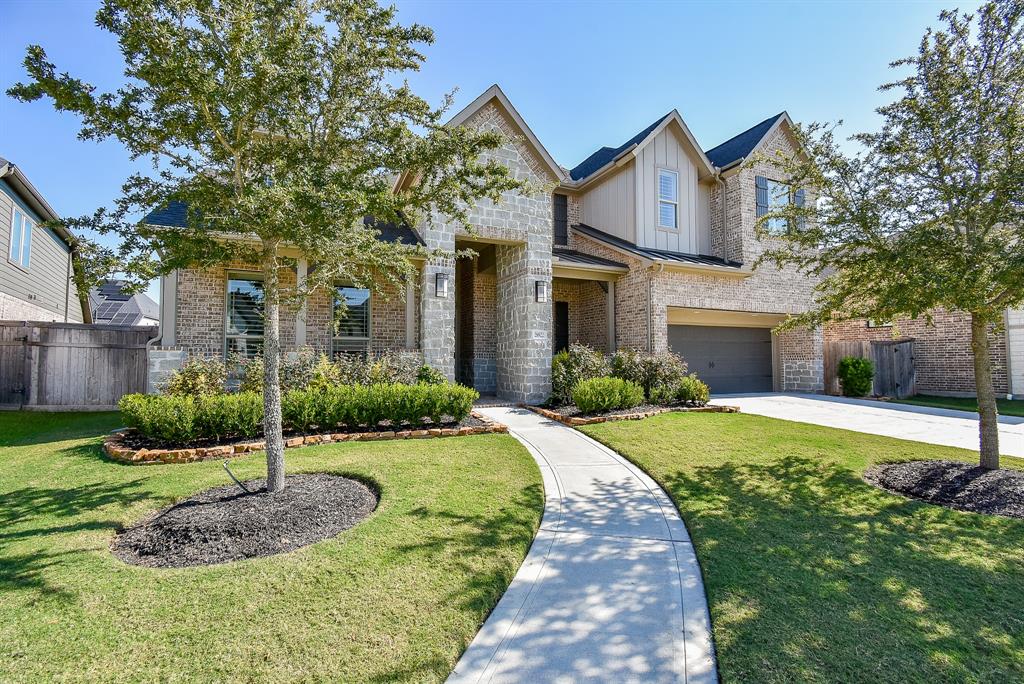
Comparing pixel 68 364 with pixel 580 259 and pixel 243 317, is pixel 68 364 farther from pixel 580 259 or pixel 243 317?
pixel 580 259

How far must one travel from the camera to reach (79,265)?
4.03 metres

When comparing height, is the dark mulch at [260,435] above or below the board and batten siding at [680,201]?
below

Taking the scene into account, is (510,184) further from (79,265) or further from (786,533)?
(786,533)

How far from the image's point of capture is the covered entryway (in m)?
14.4

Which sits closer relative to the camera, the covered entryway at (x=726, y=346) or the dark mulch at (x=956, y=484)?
the dark mulch at (x=956, y=484)

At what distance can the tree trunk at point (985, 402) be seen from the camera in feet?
18.9

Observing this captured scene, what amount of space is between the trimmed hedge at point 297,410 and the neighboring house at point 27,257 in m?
6.95

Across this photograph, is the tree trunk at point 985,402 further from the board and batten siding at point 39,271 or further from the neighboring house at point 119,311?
the neighboring house at point 119,311

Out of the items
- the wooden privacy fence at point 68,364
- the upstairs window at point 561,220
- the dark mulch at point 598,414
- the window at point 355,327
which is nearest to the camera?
the dark mulch at point 598,414

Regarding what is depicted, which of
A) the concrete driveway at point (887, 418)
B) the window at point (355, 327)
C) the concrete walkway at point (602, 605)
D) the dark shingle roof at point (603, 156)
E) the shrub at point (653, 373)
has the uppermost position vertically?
the dark shingle roof at point (603, 156)


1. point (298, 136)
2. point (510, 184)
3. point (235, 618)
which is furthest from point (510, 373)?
point (235, 618)

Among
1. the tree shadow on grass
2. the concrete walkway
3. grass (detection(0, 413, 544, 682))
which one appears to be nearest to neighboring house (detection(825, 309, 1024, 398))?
the tree shadow on grass

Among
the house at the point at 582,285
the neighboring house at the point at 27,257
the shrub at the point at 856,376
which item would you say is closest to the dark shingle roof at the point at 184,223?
the house at the point at 582,285

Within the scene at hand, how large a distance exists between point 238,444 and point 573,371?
264 inches
